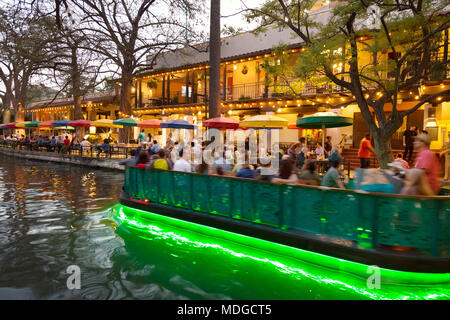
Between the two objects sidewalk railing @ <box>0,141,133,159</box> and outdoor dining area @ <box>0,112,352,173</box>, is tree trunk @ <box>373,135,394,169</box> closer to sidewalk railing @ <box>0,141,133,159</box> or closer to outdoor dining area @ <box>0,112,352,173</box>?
outdoor dining area @ <box>0,112,352,173</box>

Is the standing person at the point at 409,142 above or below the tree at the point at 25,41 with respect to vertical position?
below

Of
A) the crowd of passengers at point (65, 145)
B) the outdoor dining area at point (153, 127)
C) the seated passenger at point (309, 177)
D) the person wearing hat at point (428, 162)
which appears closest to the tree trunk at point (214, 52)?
the outdoor dining area at point (153, 127)

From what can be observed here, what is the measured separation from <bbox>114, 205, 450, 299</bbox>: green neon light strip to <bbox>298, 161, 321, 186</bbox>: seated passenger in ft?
3.94

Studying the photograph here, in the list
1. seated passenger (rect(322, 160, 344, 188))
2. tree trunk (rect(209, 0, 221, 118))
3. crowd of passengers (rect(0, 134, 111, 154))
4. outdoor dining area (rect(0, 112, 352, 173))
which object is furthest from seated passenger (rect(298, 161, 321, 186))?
crowd of passengers (rect(0, 134, 111, 154))


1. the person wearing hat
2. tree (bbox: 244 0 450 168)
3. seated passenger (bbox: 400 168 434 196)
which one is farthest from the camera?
tree (bbox: 244 0 450 168)

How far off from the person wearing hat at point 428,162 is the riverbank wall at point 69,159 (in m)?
12.1

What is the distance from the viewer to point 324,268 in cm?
459

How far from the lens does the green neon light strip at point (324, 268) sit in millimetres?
3943

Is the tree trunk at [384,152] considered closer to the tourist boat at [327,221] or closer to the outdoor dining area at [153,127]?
the outdoor dining area at [153,127]

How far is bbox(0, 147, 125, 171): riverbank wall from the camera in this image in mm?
17578

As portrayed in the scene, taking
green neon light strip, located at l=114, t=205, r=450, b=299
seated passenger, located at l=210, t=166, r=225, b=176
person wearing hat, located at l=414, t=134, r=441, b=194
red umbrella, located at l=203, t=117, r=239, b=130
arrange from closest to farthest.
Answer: green neon light strip, located at l=114, t=205, r=450, b=299, person wearing hat, located at l=414, t=134, r=441, b=194, seated passenger, located at l=210, t=166, r=225, b=176, red umbrella, located at l=203, t=117, r=239, b=130

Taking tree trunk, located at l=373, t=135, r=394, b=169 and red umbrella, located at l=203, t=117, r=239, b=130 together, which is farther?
red umbrella, located at l=203, t=117, r=239, b=130

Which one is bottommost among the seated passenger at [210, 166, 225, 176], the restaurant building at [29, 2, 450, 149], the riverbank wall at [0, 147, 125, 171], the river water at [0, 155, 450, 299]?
the river water at [0, 155, 450, 299]

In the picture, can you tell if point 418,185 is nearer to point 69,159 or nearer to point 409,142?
point 409,142
